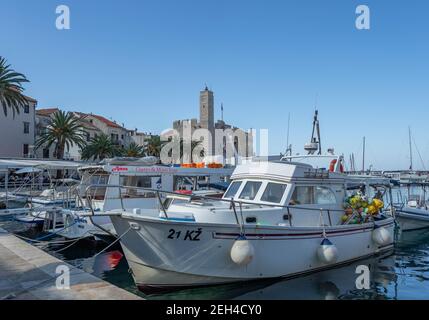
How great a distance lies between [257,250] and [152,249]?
2.51 metres

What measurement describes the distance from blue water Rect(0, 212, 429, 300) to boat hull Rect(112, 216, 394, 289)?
0.83ft

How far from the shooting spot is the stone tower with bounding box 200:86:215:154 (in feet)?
243

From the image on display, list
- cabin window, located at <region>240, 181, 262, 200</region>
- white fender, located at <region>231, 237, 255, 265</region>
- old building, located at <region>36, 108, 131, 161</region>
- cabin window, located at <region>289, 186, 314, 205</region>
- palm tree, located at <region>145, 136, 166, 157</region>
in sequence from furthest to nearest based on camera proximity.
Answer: old building, located at <region>36, 108, 131, 161</region>
palm tree, located at <region>145, 136, 166, 157</region>
cabin window, located at <region>240, 181, 262, 200</region>
cabin window, located at <region>289, 186, 314, 205</region>
white fender, located at <region>231, 237, 255, 265</region>

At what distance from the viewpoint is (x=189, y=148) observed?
5381cm

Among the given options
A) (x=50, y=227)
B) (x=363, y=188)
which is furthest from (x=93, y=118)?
(x=363, y=188)

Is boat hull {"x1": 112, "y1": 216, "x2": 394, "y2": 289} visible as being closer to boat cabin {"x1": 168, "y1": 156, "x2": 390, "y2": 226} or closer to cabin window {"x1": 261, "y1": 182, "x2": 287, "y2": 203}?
boat cabin {"x1": 168, "y1": 156, "x2": 390, "y2": 226}

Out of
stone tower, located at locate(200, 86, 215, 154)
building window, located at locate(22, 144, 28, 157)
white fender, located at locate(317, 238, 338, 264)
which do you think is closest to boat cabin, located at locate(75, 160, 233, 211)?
white fender, located at locate(317, 238, 338, 264)

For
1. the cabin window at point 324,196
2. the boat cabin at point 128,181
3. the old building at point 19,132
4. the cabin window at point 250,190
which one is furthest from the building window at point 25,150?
the cabin window at point 324,196

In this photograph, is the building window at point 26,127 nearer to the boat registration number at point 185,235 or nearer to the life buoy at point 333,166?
the life buoy at point 333,166

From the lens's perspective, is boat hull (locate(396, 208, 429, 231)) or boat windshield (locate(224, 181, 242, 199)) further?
boat hull (locate(396, 208, 429, 231))

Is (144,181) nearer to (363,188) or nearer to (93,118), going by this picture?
(363,188)

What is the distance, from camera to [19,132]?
47344 mm

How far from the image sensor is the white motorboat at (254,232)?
8.09 meters

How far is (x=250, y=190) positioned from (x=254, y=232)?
2.30 metres
